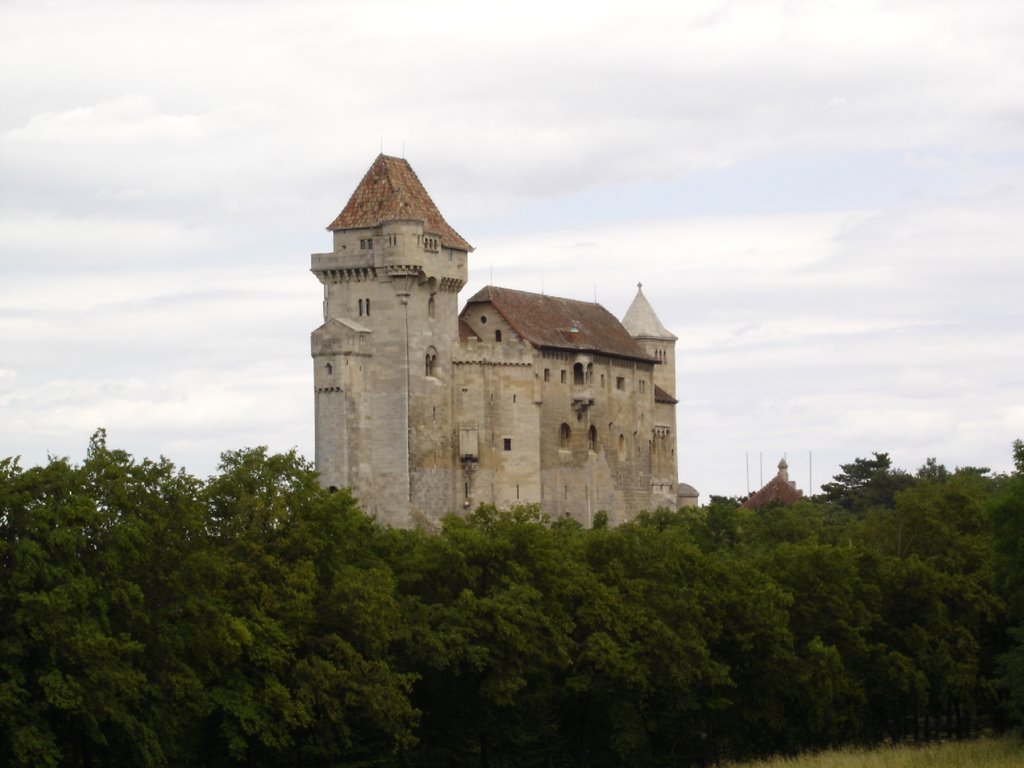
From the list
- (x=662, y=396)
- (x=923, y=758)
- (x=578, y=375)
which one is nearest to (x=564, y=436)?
(x=578, y=375)

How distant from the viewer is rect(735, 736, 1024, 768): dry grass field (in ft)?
227

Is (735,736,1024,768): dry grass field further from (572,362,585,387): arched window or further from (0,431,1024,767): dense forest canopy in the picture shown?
(572,362,585,387): arched window

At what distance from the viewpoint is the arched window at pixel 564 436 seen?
14819 centimetres

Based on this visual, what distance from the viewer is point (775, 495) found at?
18312 cm

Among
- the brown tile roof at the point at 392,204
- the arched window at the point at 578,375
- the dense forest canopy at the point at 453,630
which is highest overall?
the brown tile roof at the point at 392,204

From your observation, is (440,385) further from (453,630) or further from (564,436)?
(453,630)

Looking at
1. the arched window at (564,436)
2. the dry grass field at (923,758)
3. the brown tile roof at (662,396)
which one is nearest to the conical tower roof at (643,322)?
the brown tile roof at (662,396)

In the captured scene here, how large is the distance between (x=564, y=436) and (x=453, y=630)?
240ft

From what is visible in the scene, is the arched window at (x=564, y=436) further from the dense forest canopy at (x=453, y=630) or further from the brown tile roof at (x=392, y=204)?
the dense forest canopy at (x=453, y=630)

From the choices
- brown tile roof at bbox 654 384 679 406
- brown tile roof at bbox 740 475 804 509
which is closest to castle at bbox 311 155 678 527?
brown tile roof at bbox 654 384 679 406

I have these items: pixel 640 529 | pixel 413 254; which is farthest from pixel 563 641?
pixel 413 254

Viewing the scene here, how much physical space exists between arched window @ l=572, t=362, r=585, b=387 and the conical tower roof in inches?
806

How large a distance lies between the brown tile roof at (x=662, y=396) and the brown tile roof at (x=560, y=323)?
3.50 meters

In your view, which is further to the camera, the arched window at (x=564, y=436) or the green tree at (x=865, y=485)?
the green tree at (x=865, y=485)
